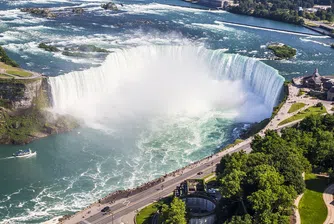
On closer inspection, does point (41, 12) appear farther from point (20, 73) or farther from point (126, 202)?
point (126, 202)

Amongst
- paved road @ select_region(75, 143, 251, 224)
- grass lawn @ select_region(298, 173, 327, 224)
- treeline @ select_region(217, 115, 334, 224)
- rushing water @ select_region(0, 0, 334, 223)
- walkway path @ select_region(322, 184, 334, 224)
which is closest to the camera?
treeline @ select_region(217, 115, 334, 224)

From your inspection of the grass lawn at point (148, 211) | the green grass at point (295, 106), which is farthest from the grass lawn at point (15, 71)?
the green grass at point (295, 106)

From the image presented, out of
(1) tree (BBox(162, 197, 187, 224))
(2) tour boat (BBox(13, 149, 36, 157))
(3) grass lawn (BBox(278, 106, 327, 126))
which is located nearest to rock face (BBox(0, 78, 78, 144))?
(2) tour boat (BBox(13, 149, 36, 157))

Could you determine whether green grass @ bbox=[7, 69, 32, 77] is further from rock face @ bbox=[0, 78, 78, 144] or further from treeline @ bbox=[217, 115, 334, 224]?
treeline @ bbox=[217, 115, 334, 224]

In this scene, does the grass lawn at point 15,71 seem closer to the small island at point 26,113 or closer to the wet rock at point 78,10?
the small island at point 26,113

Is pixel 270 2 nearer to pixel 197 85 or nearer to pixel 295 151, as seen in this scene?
pixel 197 85

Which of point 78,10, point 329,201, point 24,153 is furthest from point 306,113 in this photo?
point 78,10
